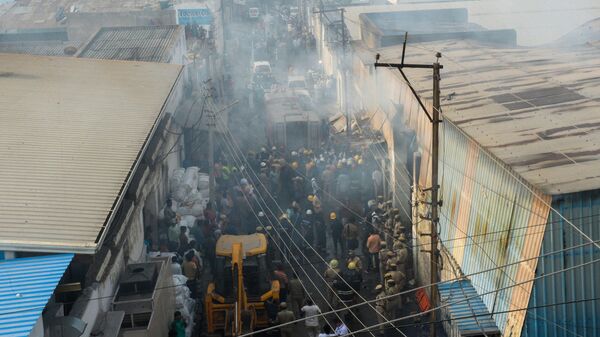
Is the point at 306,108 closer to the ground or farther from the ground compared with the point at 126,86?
closer to the ground

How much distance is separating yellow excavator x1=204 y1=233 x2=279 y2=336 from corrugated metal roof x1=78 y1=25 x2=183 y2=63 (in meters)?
12.9

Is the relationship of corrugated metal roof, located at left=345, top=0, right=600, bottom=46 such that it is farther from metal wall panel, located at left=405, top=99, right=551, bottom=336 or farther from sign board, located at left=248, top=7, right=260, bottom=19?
metal wall panel, located at left=405, top=99, right=551, bottom=336

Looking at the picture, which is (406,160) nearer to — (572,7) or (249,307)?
(249,307)

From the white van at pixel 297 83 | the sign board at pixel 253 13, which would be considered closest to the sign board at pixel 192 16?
the white van at pixel 297 83

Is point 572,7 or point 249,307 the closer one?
point 249,307

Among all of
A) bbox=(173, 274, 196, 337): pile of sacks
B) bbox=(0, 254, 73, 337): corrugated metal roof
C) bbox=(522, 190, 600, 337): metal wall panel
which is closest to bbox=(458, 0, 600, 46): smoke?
bbox=(173, 274, 196, 337): pile of sacks

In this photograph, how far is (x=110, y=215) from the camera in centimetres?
1049

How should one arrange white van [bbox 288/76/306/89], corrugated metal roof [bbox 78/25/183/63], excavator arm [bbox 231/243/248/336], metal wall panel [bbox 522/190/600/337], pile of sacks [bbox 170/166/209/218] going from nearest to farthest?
metal wall panel [bbox 522/190/600/337], excavator arm [bbox 231/243/248/336], pile of sacks [bbox 170/166/209/218], corrugated metal roof [bbox 78/25/183/63], white van [bbox 288/76/306/89]

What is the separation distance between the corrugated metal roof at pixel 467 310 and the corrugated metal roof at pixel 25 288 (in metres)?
4.25

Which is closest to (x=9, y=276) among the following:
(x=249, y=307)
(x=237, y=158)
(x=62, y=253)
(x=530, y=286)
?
(x=62, y=253)

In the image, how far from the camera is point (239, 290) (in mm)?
11891

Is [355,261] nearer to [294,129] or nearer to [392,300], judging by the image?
[392,300]

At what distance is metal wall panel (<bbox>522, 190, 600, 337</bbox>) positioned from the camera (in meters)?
8.05

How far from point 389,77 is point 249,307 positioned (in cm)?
858
